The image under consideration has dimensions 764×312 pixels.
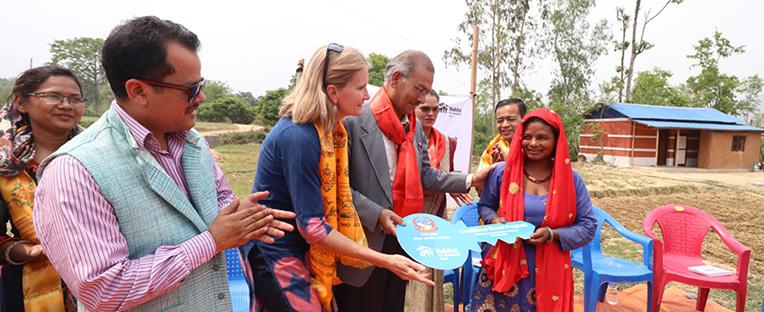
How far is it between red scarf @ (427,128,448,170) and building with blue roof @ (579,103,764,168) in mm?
21752

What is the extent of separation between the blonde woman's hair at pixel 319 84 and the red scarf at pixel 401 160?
18.5 inches

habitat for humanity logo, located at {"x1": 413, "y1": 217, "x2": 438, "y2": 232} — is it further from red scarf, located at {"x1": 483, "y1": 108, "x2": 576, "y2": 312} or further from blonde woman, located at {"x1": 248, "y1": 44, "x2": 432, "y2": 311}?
red scarf, located at {"x1": 483, "y1": 108, "x2": 576, "y2": 312}

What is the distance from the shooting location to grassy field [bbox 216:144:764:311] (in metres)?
5.46

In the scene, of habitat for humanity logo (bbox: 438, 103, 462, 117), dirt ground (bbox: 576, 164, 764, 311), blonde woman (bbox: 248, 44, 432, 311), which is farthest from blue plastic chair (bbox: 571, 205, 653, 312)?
habitat for humanity logo (bbox: 438, 103, 462, 117)

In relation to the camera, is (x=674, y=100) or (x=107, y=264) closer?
(x=107, y=264)

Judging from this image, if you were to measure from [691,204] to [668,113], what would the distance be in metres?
15.7

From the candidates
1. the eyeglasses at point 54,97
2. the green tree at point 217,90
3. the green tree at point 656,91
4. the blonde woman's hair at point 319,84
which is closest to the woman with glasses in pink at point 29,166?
the eyeglasses at point 54,97

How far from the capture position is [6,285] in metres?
1.98

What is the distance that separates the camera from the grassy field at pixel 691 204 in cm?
546

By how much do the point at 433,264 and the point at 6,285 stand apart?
1.94 meters

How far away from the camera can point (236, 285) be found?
3.25 metres

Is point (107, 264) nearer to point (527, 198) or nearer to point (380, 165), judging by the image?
point (380, 165)

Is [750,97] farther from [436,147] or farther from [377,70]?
[436,147]

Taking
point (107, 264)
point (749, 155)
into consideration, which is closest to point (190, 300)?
point (107, 264)
